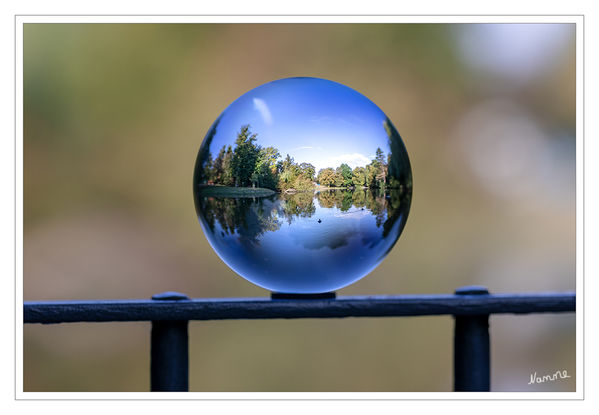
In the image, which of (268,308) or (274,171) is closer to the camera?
(274,171)

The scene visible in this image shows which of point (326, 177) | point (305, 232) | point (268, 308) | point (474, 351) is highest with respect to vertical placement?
→ point (326, 177)

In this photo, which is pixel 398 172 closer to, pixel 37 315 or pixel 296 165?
pixel 296 165

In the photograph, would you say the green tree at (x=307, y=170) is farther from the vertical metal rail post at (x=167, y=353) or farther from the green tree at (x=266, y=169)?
the vertical metal rail post at (x=167, y=353)

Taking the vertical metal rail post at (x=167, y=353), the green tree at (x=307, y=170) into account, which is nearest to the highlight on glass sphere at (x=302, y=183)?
the green tree at (x=307, y=170)

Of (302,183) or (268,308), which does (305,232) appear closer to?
(302,183)

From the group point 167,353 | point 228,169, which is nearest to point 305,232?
point 228,169

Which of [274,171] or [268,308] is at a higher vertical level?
Result: [274,171]
